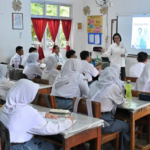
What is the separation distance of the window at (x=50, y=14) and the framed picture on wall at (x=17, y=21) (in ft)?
1.97

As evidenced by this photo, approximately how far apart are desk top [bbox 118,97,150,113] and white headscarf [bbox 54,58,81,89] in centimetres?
86

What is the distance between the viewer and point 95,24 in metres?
9.06

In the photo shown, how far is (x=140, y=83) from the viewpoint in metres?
3.90

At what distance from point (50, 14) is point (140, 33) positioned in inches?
116

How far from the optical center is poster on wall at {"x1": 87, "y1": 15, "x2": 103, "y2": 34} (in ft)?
29.2

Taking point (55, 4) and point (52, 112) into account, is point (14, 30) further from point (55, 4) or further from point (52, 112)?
point (52, 112)

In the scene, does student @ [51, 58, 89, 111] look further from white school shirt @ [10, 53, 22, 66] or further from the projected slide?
the projected slide

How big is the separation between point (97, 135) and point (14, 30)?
5771mm

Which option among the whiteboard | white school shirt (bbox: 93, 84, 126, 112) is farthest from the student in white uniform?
the whiteboard

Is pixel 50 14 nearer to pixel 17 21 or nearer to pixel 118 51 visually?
pixel 17 21

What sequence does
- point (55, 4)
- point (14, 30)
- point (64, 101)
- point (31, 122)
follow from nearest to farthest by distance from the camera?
point (31, 122)
point (64, 101)
point (14, 30)
point (55, 4)

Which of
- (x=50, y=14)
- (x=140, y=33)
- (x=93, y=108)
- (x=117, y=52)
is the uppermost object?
(x=50, y=14)

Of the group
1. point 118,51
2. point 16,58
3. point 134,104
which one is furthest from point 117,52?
point 134,104

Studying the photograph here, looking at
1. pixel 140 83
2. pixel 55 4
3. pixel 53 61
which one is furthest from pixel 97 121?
pixel 55 4
